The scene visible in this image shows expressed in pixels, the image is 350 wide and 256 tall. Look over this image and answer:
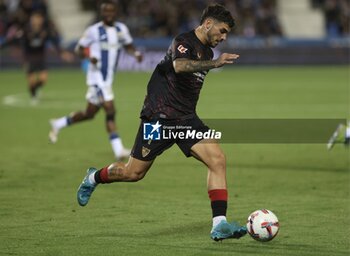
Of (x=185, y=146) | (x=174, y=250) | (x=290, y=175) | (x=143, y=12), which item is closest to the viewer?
(x=174, y=250)

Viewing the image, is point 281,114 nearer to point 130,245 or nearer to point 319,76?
point 319,76

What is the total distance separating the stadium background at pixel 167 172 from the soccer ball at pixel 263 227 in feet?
0.41

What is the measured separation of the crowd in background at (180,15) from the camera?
36.3m

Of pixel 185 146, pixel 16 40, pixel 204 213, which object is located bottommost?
pixel 16 40

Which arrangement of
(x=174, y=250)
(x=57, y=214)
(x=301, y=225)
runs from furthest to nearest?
1. (x=57, y=214)
2. (x=301, y=225)
3. (x=174, y=250)

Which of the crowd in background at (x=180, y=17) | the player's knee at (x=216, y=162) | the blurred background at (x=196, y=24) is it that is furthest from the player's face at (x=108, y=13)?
the crowd in background at (x=180, y=17)

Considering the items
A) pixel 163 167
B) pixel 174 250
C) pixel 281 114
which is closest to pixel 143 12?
pixel 281 114

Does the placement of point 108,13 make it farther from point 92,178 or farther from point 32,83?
point 32,83

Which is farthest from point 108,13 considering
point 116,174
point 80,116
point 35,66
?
point 35,66

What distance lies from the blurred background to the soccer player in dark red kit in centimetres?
2554

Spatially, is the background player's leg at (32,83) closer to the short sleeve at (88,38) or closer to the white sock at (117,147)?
the short sleeve at (88,38)

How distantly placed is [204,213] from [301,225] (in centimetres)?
124

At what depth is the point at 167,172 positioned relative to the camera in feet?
45.6

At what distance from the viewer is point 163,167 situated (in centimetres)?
1449
